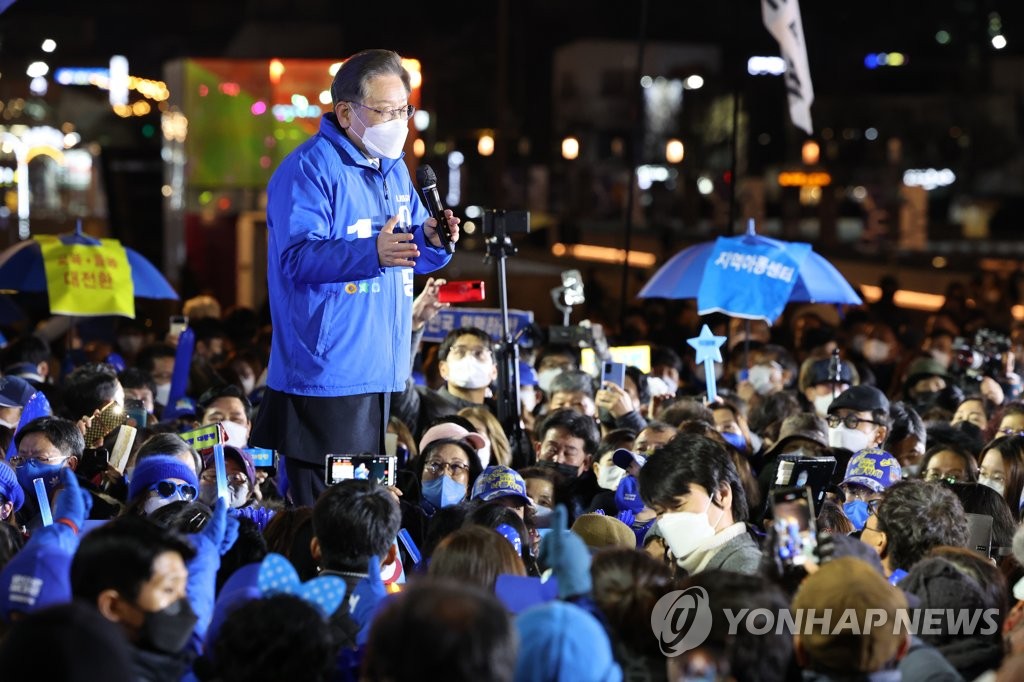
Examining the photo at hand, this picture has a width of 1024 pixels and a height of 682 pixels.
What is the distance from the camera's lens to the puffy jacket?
6.22 m

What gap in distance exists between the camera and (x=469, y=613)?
362 centimetres

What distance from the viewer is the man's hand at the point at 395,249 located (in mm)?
5934

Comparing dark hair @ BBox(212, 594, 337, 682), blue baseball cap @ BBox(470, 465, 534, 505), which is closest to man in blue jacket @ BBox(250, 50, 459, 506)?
blue baseball cap @ BBox(470, 465, 534, 505)

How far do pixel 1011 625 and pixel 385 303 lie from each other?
2492 mm

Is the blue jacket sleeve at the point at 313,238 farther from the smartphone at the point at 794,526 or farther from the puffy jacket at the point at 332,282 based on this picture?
the smartphone at the point at 794,526

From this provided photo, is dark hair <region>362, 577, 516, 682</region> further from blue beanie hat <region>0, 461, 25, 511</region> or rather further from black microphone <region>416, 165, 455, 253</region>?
blue beanie hat <region>0, 461, 25, 511</region>

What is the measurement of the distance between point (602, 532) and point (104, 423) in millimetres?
3215

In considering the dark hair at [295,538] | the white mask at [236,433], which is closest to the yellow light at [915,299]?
the white mask at [236,433]

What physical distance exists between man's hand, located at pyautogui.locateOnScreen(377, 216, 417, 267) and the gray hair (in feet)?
2.05

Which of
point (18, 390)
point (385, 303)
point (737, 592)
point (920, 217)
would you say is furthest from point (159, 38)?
point (737, 592)

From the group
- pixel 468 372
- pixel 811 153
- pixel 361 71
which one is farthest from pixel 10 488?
pixel 811 153

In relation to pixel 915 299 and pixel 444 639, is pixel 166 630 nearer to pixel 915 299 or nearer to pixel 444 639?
pixel 444 639

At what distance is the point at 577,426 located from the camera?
869 centimetres

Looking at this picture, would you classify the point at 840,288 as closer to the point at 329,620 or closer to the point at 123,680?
the point at 329,620
